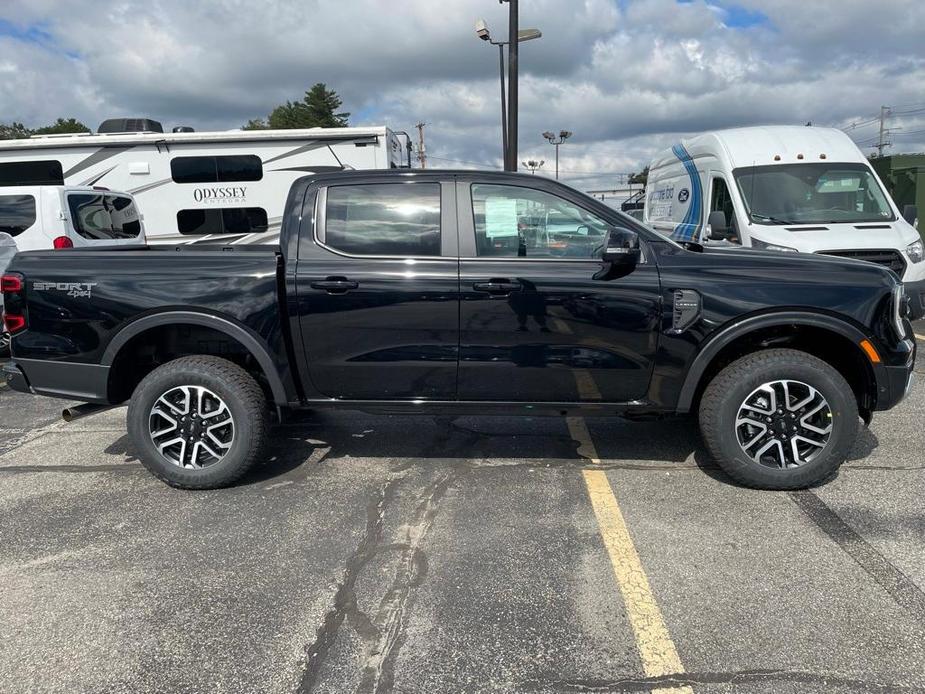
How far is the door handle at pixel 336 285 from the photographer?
379 centimetres

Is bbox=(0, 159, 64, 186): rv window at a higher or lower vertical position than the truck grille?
higher

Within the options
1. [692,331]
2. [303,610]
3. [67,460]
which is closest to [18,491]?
[67,460]

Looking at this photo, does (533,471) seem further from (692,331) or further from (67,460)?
(67,460)

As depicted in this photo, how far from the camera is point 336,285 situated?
12.4 ft

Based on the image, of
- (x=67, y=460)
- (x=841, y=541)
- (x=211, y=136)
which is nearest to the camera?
(x=841, y=541)

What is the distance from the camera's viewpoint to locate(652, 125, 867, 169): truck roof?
26.0 feet

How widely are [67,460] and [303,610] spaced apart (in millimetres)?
2794

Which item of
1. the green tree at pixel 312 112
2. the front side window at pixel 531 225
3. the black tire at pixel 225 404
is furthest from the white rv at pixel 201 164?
the green tree at pixel 312 112

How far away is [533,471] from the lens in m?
4.27

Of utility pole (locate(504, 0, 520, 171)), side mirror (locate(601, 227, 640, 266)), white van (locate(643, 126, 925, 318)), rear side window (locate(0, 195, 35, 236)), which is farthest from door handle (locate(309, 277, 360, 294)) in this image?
utility pole (locate(504, 0, 520, 171))

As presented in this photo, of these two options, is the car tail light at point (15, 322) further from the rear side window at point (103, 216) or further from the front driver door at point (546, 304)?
the rear side window at point (103, 216)

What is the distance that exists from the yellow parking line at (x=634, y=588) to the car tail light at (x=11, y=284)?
142 inches

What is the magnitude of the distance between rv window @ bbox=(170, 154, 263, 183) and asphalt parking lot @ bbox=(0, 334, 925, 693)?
21.1 ft

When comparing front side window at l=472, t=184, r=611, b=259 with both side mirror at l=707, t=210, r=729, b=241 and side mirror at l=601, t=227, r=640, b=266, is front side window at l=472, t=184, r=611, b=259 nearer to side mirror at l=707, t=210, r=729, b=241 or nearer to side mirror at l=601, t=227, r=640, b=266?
side mirror at l=601, t=227, r=640, b=266
